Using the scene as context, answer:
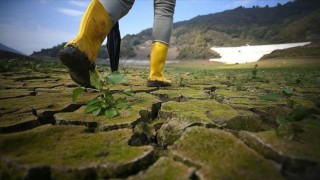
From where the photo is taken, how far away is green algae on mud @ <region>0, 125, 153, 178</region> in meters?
0.83

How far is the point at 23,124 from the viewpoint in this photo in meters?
1.21

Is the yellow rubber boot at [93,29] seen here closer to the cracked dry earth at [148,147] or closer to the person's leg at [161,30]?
the cracked dry earth at [148,147]

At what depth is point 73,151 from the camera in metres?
0.93

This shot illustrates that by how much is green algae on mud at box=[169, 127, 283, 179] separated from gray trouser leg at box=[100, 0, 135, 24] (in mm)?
1196

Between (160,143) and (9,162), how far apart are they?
575 mm

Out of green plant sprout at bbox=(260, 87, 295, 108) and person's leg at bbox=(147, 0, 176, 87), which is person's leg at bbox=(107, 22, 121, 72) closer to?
person's leg at bbox=(147, 0, 176, 87)

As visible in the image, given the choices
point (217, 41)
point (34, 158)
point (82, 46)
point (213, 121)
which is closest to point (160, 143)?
point (213, 121)

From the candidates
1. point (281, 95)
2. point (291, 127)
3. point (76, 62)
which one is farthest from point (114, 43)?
point (291, 127)

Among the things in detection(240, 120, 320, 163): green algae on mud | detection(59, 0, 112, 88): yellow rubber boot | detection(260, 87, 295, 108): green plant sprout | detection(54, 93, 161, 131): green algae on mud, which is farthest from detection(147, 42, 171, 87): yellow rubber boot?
detection(240, 120, 320, 163): green algae on mud

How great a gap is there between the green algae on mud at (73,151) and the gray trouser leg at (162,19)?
1.46m

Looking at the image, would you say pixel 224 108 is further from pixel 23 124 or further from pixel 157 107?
pixel 23 124

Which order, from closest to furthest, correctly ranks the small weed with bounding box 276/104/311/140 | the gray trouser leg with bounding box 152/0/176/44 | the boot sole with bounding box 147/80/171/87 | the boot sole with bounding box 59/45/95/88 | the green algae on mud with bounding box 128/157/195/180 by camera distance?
the green algae on mud with bounding box 128/157/195/180 < the small weed with bounding box 276/104/311/140 < the boot sole with bounding box 59/45/95/88 < the gray trouser leg with bounding box 152/0/176/44 < the boot sole with bounding box 147/80/171/87

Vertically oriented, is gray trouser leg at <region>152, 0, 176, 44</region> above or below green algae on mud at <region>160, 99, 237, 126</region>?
above

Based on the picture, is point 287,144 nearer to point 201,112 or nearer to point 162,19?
point 201,112
